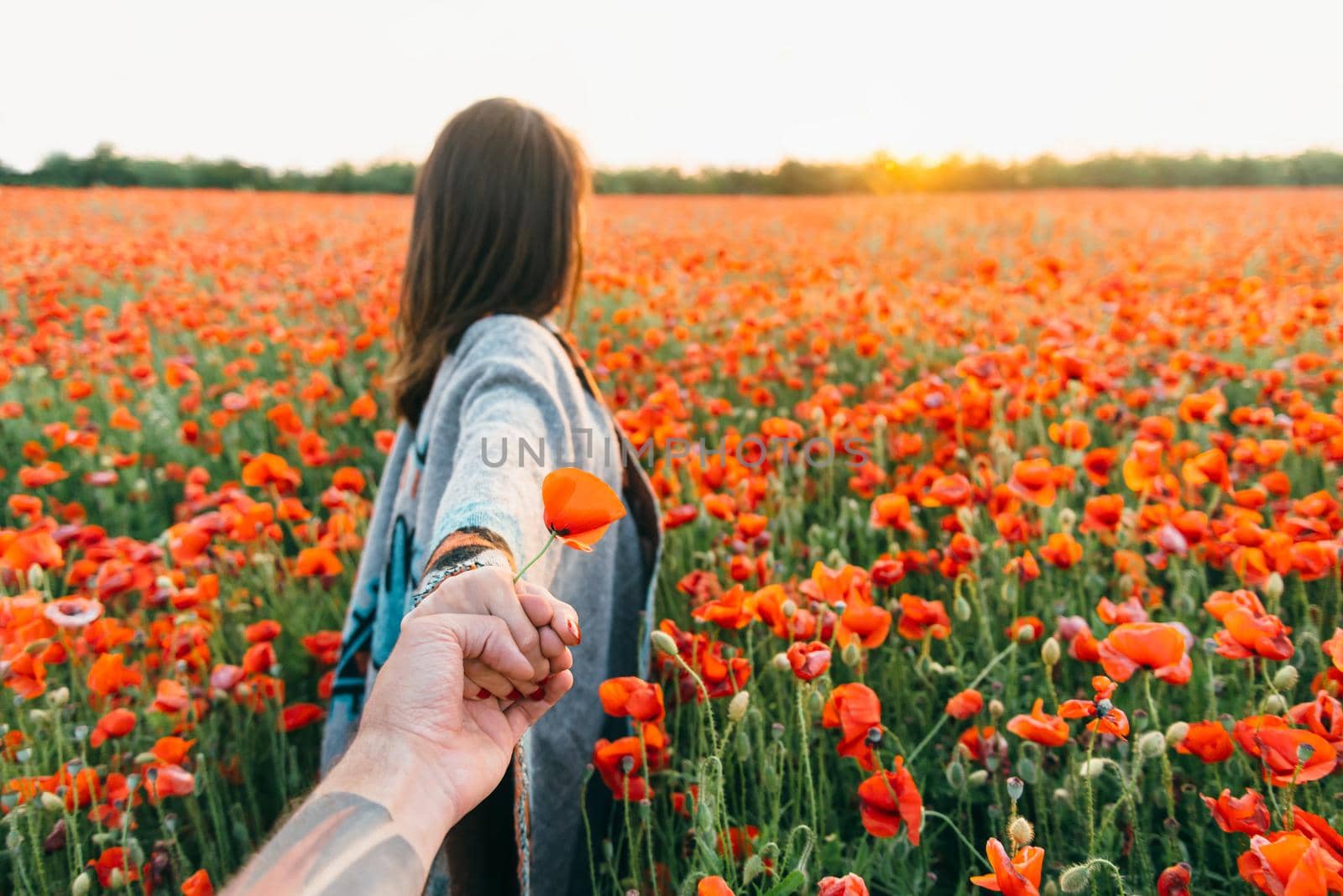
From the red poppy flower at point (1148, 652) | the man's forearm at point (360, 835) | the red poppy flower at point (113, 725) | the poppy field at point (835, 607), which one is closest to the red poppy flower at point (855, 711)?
the poppy field at point (835, 607)

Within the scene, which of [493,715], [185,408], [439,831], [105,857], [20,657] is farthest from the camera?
[185,408]

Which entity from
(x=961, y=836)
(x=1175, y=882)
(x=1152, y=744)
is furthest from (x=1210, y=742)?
(x=961, y=836)

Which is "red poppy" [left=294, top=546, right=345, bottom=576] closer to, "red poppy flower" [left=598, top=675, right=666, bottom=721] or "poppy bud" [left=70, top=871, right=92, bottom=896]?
"poppy bud" [left=70, top=871, right=92, bottom=896]

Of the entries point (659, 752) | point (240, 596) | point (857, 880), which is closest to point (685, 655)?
point (659, 752)

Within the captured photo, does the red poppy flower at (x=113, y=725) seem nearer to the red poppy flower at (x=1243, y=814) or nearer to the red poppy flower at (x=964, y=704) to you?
the red poppy flower at (x=964, y=704)

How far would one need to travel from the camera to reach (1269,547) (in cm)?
166

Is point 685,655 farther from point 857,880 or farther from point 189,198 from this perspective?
point 189,198

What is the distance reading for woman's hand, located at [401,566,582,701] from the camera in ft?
2.81

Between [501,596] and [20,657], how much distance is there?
1332 mm

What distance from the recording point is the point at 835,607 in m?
1.60

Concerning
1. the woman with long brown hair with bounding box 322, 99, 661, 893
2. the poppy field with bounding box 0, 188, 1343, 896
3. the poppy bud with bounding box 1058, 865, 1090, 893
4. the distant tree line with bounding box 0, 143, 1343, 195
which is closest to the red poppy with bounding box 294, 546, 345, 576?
the poppy field with bounding box 0, 188, 1343, 896

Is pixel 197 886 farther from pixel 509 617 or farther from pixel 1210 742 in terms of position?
pixel 1210 742

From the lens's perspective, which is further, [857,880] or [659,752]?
[659,752]

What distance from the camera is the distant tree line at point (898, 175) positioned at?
26094mm
